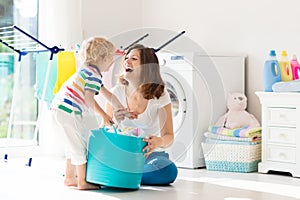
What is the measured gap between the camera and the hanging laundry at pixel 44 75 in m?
3.53

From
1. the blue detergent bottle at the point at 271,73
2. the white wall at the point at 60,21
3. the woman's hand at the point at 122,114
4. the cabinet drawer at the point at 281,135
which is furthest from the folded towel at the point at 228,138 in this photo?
the white wall at the point at 60,21

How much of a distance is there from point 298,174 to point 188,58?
100 cm

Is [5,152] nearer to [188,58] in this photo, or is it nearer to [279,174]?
[188,58]

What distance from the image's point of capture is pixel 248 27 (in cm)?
404

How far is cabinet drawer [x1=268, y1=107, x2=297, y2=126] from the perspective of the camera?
3.46 meters

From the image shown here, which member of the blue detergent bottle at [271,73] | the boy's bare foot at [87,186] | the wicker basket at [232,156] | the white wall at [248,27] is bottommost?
the boy's bare foot at [87,186]

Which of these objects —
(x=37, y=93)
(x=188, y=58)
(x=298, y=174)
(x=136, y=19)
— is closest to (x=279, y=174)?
(x=298, y=174)

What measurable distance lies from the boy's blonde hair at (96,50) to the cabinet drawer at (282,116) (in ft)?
3.95

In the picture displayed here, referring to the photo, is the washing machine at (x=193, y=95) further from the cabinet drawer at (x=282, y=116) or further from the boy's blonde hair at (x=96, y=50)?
the boy's blonde hair at (x=96, y=50)

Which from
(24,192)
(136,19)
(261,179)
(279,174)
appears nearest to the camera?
(24,192)

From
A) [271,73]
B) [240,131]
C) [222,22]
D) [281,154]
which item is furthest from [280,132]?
[222,22]

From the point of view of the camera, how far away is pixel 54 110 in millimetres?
2918

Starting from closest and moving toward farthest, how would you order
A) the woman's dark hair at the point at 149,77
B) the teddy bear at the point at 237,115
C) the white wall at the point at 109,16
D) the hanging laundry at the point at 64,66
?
the woman's dark hair at the point at 149,77 < the hanging laundry at the point at 64,66 < the teddy bear at the point at 237,115 < the white wall at the point at 109,16

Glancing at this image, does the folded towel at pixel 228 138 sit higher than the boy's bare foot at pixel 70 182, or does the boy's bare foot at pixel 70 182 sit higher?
the folded towel at pixel 228 138
